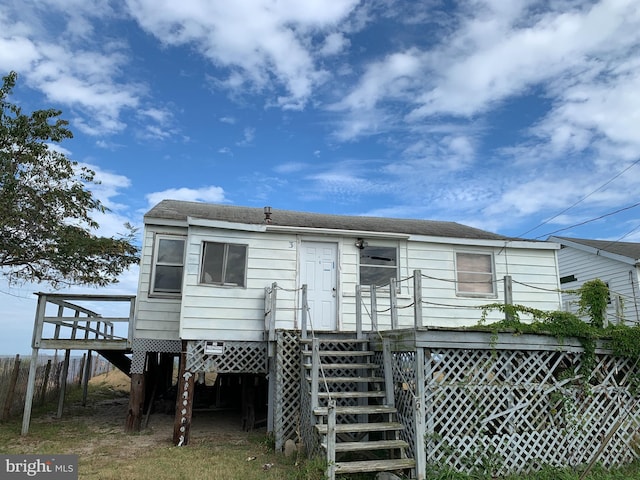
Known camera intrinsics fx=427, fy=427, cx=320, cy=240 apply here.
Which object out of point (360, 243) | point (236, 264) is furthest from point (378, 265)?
point (236, 264)

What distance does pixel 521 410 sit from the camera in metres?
6.43

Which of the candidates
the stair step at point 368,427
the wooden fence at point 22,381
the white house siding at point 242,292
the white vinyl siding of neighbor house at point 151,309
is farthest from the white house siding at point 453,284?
the wooden fence at point 22,381

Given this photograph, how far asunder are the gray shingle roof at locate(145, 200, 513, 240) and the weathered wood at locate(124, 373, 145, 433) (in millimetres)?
3830

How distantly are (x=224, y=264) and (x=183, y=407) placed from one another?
3078 millimetres

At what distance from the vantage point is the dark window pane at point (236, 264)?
9.51 meters

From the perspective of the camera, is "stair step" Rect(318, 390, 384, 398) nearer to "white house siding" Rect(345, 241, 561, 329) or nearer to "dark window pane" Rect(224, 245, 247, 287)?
"white house siding" Rect(345, 241, 561, 329)

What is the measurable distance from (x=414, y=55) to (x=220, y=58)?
235 inches

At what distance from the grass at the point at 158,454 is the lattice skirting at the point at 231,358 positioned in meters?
1.47

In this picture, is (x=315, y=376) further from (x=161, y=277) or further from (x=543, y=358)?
(x=161, y=277)

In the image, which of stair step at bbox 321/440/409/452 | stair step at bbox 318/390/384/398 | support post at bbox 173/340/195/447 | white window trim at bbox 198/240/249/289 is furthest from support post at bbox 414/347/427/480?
support post at bbox 173/340/195/447

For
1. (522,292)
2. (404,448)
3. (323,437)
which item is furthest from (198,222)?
(522,292)

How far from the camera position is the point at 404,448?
6.02m

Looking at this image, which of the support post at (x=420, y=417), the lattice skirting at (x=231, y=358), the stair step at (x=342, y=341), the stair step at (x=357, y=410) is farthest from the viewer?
the lattice skirting at (x=231, y=358)

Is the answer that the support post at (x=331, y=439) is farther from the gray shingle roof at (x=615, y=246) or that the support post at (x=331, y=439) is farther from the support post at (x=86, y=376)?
the gray shingle roof at (x=615, y=246)
